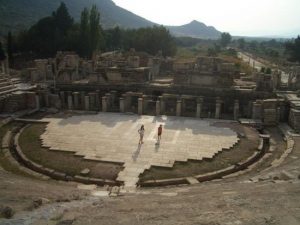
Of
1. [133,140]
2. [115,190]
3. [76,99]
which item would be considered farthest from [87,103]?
[115,190]

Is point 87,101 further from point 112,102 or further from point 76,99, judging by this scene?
point 112,102

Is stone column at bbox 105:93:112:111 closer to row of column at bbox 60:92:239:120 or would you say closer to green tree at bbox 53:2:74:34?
row of column at bbox 60:92:239:120

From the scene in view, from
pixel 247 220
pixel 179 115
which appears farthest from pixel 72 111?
pixel 247 220

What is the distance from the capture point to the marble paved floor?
54.9 feet

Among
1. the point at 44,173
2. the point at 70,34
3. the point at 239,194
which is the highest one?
the point at 70,34

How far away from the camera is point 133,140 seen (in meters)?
19.4

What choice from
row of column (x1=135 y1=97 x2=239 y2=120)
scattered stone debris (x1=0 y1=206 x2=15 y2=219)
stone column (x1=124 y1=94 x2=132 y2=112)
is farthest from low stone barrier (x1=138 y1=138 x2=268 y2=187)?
stone column (x1=124 y1=94 x2=132 y2=112)

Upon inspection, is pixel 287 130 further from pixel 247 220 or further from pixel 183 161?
pixel 247 220

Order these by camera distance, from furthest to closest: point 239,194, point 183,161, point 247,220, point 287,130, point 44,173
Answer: point 287,130
point 183,161
point 44,173
point 239,194
point 247,220

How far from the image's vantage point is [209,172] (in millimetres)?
15594

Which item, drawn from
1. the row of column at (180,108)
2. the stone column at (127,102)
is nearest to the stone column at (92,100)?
the stone column at (127,102)

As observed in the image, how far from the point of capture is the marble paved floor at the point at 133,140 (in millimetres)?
16734

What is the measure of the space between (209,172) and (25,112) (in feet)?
53.5

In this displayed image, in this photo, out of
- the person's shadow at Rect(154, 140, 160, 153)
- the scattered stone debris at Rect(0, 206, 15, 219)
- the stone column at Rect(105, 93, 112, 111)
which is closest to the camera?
the scattered stone debris at Rect(0, 206, 15, 219)
